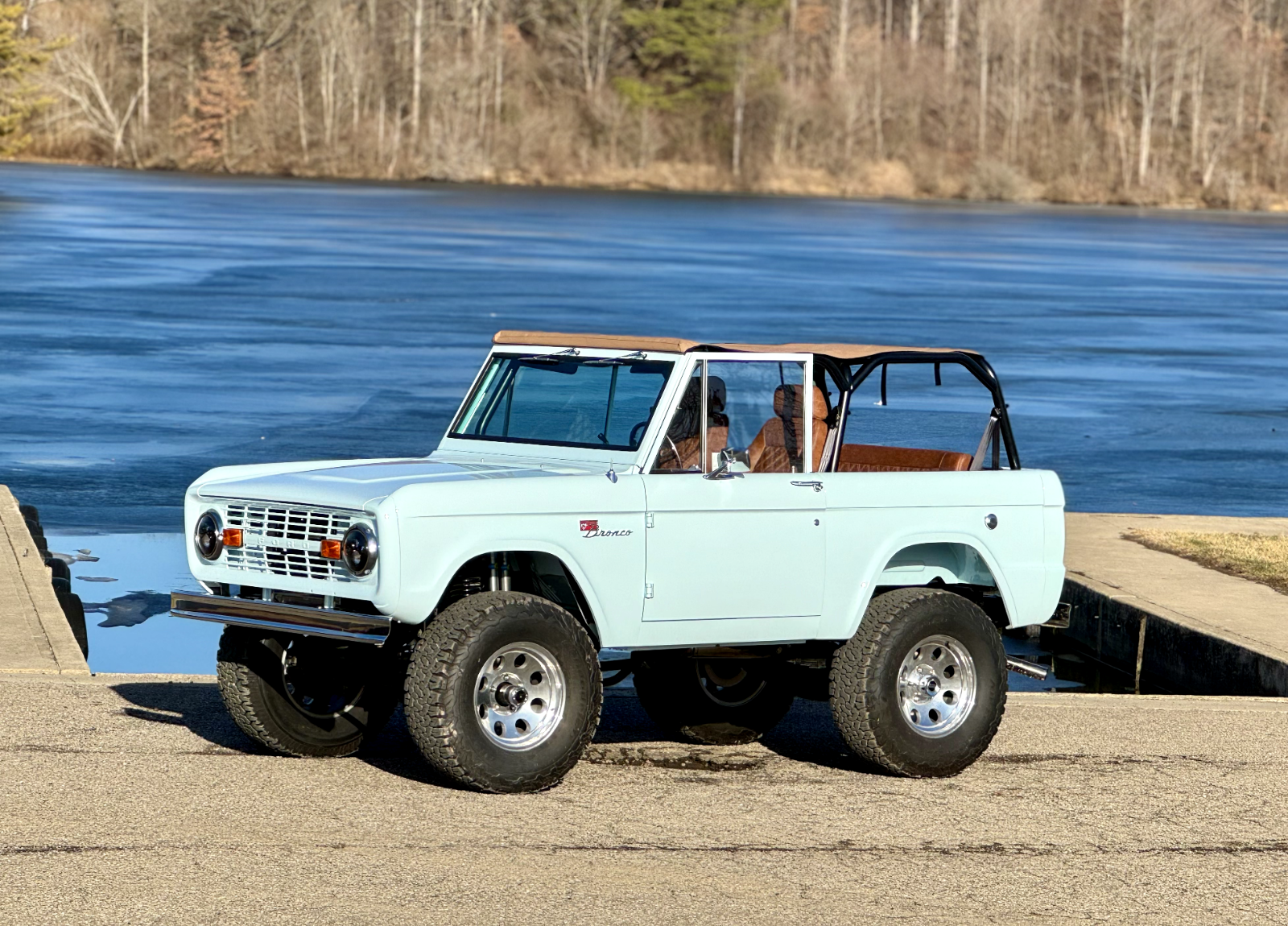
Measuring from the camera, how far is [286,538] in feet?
26.6

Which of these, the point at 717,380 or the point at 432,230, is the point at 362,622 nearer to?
the point at 717,380

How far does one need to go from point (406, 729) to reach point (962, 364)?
290cm

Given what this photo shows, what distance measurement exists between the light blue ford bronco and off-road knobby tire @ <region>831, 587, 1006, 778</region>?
0.03 feet

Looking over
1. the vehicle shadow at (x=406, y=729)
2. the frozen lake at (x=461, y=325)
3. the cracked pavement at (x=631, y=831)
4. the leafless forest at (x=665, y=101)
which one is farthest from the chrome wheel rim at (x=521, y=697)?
the leafless forest at (x=665, y=101)

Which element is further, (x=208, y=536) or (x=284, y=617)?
(x=208, y=536)

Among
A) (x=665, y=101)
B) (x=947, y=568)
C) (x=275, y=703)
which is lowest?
(x=275, y=703)

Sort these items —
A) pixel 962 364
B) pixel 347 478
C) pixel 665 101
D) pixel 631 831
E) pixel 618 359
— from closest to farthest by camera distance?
pixel 631 831 < pixel 347 478 < pixel 618 359 < pixel 962 364 < pixel 665 101

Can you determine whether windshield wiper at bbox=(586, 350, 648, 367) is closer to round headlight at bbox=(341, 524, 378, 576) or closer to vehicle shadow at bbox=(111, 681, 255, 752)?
round headlight at bbox=(341, 524, 378, 576)

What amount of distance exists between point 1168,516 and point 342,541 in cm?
1090

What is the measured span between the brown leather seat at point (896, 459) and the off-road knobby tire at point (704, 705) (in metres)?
1.02

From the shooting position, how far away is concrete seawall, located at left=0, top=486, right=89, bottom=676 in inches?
404

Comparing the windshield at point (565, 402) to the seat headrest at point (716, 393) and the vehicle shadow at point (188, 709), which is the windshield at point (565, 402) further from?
the vehicle shadow at point (188, 709)

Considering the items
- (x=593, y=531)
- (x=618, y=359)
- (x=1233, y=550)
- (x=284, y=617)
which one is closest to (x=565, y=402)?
(x=618, y=359)

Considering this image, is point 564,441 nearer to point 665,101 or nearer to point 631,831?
point 631,831
